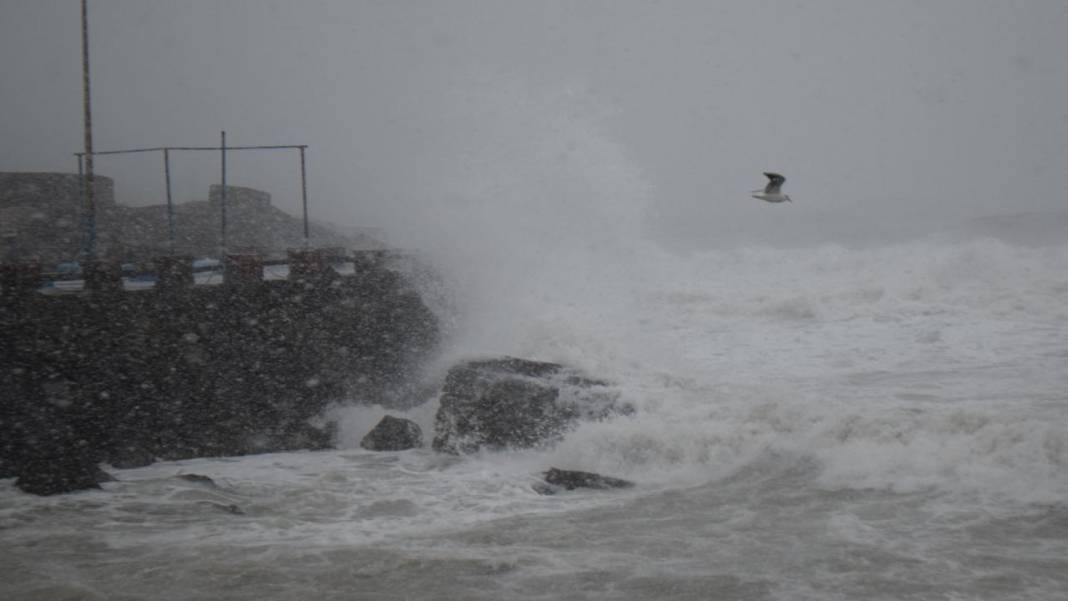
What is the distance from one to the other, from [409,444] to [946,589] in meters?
6.14

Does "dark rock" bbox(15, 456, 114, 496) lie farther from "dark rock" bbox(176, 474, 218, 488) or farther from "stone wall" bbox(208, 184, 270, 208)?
"stone wall" bbox(208, 184, 270, 208)

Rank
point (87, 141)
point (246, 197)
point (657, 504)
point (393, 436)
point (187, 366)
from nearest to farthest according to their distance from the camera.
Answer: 1. point (657, 504)
2. point (393, 436)
3. point (187, 366)
4. point (87, 141)
5. point (246, 197)

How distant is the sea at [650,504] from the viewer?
5445 mm

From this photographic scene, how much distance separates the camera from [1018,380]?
11.5m

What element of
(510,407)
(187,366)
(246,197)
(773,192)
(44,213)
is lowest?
(510,407)

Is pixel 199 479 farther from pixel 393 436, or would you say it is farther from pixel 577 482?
pixel 577 482

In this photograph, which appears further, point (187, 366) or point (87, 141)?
point (87, 141)

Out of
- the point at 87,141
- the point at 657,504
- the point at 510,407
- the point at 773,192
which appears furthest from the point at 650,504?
the point at 87,141

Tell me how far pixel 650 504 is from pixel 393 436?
3666mm

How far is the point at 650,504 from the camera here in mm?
7348

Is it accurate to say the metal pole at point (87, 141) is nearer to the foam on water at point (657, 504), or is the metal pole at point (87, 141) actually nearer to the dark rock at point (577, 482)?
the foam on water at point (657, 504)

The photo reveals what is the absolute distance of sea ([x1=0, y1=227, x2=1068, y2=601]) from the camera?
5.45m

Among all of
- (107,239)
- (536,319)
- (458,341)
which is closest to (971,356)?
(536,319)

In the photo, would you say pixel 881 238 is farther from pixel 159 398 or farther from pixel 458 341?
pixel 159 398
